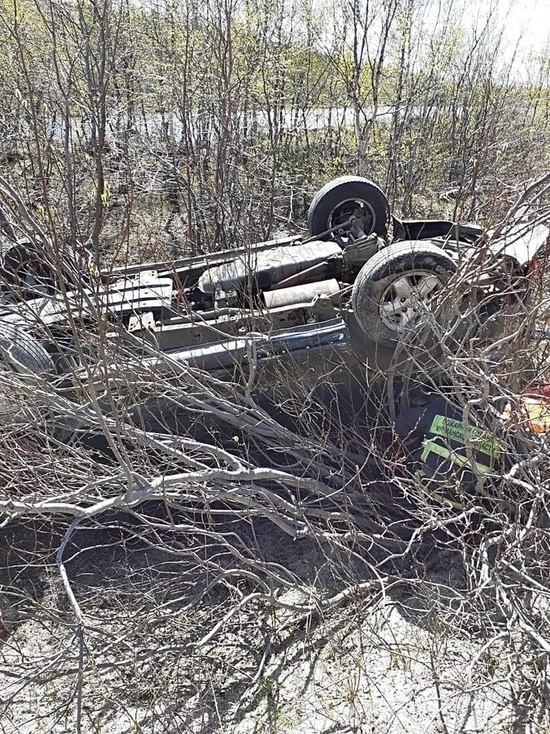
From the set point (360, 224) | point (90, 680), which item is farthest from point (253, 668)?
point (360, 224)

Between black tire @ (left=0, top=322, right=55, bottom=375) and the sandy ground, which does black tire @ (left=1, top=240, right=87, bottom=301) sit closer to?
black tire @ (left=0, top=322, right=55, bottom=375)

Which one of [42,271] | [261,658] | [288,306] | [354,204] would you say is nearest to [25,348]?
[42,271]

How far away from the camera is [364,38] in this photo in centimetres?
828

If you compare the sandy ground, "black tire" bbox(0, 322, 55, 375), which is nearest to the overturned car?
A: "black tire" bbox(0, 322, 55, 375)

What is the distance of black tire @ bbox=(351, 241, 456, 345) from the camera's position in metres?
4.06

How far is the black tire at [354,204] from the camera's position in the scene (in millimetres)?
5441

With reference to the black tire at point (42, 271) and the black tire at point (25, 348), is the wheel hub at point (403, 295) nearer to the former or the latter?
the black tire at point (42, 271)

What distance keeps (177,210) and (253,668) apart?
7873 millimetres

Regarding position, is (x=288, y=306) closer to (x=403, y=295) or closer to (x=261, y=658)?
(x=403, y=295)

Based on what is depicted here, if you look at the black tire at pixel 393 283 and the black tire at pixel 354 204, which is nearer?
the black tire at pixel 393 283

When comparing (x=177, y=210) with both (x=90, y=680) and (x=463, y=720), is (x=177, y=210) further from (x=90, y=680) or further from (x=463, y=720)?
(x=463, y=720)

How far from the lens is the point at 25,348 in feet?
12.6

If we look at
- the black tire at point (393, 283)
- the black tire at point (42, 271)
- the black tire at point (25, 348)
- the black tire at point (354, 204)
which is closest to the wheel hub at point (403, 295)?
the black tire at point (393, 283)

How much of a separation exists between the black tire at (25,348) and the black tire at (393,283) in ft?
6.47
